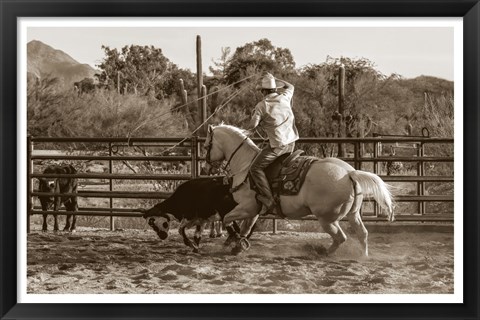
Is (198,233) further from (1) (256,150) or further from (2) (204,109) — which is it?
(2) (204,109)

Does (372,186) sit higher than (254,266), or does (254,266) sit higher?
(372,186)

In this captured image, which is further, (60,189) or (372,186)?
(60,189)

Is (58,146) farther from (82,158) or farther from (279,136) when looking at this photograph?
(279,136)

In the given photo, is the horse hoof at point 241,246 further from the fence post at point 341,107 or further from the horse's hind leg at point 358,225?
the fence post at point 341,107

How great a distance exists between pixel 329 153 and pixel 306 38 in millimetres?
1071

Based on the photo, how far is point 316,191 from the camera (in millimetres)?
7113

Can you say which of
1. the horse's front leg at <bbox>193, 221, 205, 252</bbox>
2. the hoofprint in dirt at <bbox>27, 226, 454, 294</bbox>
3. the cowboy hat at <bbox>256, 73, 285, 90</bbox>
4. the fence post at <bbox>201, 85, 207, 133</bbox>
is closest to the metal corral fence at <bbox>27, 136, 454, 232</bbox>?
the fence post at <bbox>201, 85, 207, 133</bbox>

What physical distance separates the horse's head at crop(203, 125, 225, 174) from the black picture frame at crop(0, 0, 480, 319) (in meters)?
1.11

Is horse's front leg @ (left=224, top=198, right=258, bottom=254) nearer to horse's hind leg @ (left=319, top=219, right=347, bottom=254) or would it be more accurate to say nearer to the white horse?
the white horse

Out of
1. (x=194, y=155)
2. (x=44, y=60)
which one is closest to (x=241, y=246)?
(x=194, y=155)

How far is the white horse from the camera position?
7035mm
